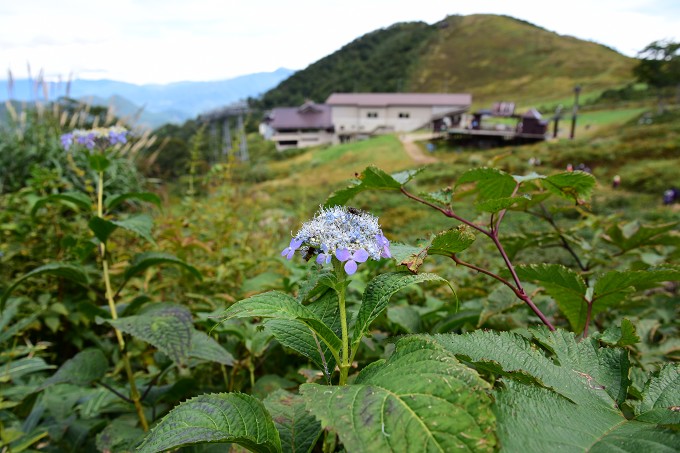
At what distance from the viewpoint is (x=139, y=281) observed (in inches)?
93.2

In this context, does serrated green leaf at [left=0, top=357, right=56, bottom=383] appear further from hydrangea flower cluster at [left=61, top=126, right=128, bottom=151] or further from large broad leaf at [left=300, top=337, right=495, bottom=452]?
large broad leaf at [left=300, top=337, right=495, bottom=452]

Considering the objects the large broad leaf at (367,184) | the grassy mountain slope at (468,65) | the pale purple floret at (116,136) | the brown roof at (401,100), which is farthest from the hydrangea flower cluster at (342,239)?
the grassy mountain slope at (468,65)

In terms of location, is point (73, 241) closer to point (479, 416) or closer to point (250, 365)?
point (250, 365)

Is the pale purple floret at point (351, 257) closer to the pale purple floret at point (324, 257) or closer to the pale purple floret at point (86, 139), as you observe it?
the pale purple floret at point (324, 257)

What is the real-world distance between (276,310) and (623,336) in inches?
25.5

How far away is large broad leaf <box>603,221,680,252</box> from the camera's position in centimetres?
140

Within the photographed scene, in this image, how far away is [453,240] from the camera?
80cm

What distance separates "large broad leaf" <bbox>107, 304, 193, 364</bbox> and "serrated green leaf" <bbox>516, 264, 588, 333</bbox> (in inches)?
36.4

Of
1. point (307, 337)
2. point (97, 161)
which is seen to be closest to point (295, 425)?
point (307, 337)

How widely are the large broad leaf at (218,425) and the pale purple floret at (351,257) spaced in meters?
0.26

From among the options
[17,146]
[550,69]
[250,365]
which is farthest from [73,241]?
[550,69]

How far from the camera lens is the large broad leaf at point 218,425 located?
0.56 meters

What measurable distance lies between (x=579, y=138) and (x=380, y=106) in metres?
12.2

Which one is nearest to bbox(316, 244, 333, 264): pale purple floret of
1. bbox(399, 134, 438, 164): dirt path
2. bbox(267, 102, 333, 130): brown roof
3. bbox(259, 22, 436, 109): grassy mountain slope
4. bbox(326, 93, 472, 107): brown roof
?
bbox(399, 134, 438, 164): dirt path
